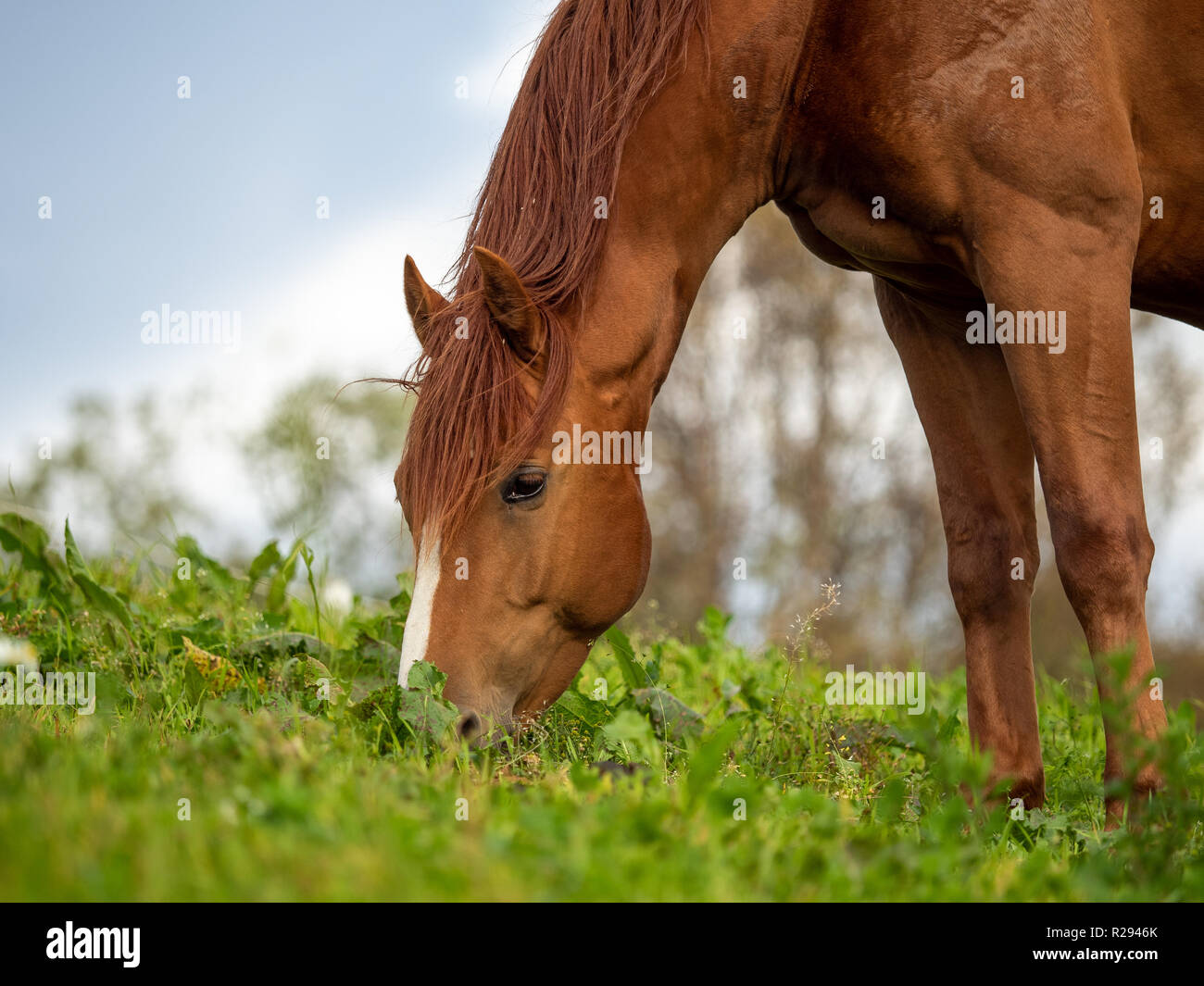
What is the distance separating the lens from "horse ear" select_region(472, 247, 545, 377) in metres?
2.79

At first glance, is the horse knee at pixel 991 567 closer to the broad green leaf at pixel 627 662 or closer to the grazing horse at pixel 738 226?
the grazing horse at pixel 738 226

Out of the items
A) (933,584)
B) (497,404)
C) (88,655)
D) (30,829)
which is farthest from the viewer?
(933,584)

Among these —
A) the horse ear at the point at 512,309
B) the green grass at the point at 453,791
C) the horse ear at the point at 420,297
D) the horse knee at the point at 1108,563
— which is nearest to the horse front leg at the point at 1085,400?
the horse knee at the point at 1108,563

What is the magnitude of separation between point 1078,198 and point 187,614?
3560 millimetres

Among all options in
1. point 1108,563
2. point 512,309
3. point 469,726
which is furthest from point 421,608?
point 1108,563

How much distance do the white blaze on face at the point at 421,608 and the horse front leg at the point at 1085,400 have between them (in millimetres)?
1685

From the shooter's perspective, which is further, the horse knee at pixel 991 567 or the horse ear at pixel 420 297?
the horse knee at pixel 991 567

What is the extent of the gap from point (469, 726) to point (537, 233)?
141 centimetres

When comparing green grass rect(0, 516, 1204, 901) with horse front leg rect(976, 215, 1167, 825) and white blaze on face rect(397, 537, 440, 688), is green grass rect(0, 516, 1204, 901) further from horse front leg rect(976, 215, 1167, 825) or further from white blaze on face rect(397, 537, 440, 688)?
horse front leg rect(976, 215, 1167, 825)

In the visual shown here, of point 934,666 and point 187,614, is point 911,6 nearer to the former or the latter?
point 187,614

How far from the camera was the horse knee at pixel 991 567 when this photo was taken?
3.54 m
